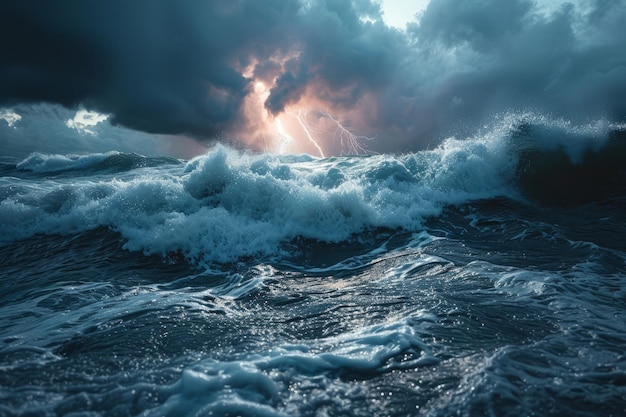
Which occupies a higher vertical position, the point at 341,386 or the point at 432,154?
the point at 432,154

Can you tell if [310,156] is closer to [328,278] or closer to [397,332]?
[328,278]

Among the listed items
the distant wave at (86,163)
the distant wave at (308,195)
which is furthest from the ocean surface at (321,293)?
the distant wave at (86,163)

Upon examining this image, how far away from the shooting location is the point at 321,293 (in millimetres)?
4473

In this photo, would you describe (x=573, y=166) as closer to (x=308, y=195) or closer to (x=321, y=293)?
(x=308, y=195)

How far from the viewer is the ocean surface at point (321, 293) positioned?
7.55 feet

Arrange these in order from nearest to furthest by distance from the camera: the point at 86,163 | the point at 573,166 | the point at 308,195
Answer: the point at 308,195, the point at 573,166, the point at 86,163

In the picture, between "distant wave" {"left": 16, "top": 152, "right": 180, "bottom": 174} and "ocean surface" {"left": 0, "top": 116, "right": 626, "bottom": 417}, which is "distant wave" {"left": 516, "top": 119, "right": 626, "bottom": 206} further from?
"distant wave" {"left": 16, "top": 152, "right": 180, "bottom": 174}

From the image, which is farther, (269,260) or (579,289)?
(269,260)

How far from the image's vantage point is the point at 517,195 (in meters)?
9.68

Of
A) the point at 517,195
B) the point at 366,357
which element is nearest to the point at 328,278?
the point at 366,357

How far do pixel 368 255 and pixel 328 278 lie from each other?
1381mm

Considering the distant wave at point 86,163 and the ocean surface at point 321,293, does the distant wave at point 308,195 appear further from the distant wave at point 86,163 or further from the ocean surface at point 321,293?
the distant wave at point 86,163

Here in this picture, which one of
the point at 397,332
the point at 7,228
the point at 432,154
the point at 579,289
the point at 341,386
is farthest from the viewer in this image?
the point at 432,154

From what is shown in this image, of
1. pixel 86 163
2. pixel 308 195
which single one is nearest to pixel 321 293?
pixel 308 195
